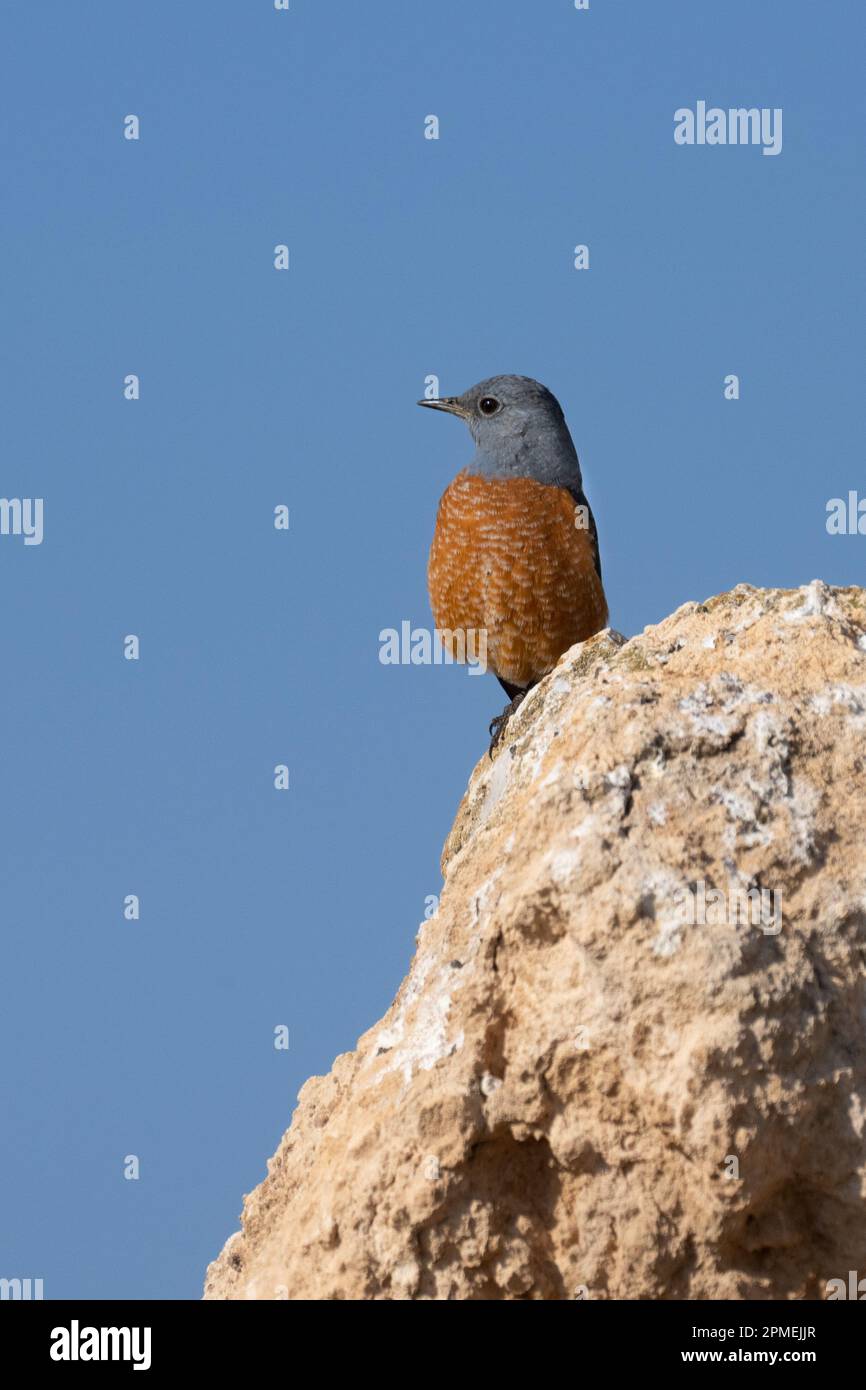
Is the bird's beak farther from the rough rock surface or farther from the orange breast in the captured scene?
the rough rock surface

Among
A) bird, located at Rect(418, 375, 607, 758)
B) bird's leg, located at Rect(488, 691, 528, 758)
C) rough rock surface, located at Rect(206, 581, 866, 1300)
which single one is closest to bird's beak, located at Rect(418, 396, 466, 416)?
bird, located at Rect(418, 375, 607, 758)

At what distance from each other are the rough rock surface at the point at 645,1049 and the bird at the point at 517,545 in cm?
423

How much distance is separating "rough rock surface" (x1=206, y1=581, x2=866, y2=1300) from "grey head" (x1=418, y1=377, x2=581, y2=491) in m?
4.82

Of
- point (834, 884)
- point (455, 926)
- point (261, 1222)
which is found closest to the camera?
point (834, 884)

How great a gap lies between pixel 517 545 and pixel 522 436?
36.5 inches

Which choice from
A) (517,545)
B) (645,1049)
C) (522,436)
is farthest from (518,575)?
(645,1049)

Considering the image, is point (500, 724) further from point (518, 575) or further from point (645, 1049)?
point (645, 1049)

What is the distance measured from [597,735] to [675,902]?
0.79 meters

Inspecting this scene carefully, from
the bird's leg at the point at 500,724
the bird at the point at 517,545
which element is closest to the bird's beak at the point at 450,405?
the bird at the point at 517,545

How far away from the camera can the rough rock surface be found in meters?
5.57

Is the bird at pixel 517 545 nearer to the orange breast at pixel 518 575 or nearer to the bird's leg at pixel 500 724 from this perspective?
the orange breast at pixel 518 575

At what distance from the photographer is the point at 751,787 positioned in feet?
19.5
